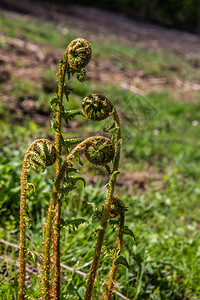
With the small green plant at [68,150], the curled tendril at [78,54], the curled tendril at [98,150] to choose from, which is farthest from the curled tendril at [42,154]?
the curled tendril at [78,54]

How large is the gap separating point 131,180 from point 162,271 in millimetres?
1267

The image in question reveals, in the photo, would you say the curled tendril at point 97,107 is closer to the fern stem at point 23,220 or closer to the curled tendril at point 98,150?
the curled tendril at point 98,150

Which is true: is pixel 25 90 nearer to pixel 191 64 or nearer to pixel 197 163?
pixel 197 163

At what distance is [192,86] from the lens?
758cm

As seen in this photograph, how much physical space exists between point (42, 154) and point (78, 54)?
337mm

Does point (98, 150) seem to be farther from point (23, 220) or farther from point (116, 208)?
point (23, 220)

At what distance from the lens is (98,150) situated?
1143mm

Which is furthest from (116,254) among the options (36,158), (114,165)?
(36,158)

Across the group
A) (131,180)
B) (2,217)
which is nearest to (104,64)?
(131,180)

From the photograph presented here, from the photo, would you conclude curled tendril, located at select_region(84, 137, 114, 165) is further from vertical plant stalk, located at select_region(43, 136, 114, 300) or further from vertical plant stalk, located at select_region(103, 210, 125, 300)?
vertical plant stalk, located at select_region(103, 210, 125, 300)

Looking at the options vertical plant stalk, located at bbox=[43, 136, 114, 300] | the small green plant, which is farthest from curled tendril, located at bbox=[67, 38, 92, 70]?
vertical plant stalk, located at bbox=[43, 136, 114, 300]

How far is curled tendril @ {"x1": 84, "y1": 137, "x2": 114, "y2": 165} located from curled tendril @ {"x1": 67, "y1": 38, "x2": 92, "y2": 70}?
244 mm

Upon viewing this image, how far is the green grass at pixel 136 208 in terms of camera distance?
1.92 meters

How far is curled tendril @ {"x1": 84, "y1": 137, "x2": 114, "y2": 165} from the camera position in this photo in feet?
3.76
